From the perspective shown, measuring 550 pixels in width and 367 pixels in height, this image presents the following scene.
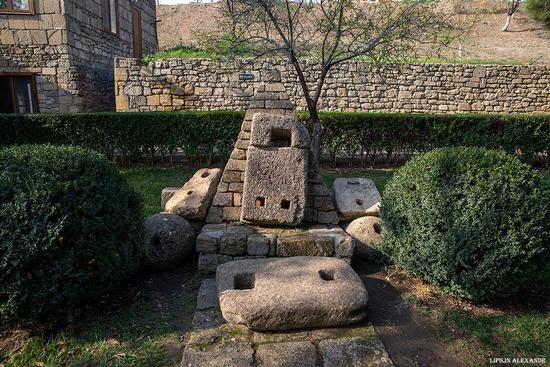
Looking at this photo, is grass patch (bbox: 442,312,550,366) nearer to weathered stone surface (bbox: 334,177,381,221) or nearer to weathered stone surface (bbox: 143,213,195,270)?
weathered stone surface (bbox: 334,177,381,221)

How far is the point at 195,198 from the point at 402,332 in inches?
93.7

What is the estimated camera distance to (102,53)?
1127 centimetres

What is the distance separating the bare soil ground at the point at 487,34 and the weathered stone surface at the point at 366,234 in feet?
42.4

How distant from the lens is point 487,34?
21.3 m

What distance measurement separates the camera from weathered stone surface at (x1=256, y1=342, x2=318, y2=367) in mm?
2166

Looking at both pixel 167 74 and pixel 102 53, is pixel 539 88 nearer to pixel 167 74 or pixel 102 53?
pixel 167 74

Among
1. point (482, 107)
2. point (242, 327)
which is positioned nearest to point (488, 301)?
point (242, 327)

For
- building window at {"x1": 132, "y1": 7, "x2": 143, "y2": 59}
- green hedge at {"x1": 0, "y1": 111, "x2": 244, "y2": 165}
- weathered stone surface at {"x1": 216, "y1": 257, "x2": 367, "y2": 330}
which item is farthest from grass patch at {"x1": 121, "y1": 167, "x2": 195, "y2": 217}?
→ building window at {"x1": 132, "y1": 7, "x2": 143, "y2": 59}

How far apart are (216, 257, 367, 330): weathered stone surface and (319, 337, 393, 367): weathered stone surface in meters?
0.17

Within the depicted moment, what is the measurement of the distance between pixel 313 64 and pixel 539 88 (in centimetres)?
758

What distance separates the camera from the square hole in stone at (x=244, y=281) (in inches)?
111

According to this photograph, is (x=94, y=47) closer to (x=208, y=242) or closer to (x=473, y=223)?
(x=208, y=242)

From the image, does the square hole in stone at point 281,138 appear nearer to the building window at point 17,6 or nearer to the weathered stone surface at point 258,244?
the weathered stone surface at point 258,244

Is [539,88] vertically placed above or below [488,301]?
above
